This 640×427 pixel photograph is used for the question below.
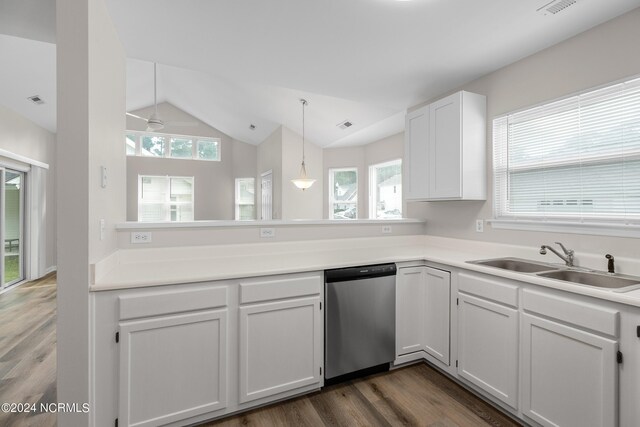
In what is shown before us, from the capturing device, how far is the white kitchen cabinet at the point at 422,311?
2414 millimetres

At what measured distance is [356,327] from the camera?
2.29 metres

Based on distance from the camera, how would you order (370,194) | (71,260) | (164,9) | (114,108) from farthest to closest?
(370,194) → (114,108) → (164,9) → (71,260)

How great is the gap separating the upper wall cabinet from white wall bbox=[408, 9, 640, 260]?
0.35 ft

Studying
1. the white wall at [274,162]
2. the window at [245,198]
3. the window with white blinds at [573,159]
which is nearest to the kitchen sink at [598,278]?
the window with white blinds at [573,159]

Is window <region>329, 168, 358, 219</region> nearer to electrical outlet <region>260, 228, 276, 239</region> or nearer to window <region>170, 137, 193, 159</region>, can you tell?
electrical outlet <region>260, 228, 276, 239</region>

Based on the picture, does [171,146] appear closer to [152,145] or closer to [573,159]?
[152,145]

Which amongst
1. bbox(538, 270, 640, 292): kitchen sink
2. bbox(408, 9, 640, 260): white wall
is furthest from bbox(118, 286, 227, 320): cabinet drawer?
bbox(408, 9, 640, 260): white wall

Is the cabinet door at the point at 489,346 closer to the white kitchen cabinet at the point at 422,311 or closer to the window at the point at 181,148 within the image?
the white kitchen cabinet at the point at 422,311

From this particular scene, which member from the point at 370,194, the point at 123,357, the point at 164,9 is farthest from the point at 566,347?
the point at 370,194

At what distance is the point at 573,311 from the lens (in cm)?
158

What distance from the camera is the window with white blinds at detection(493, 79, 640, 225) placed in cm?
187

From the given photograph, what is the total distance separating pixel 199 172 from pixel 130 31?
251 inches

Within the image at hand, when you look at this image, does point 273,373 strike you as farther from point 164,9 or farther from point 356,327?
point 164,9

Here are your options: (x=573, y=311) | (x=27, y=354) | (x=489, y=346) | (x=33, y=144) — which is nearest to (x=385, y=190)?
(x=489, y=346)
